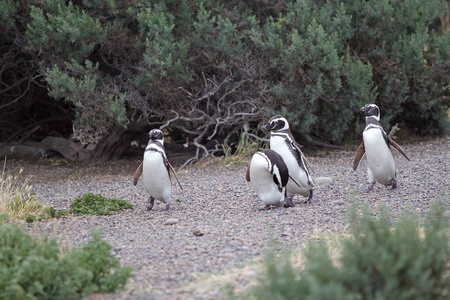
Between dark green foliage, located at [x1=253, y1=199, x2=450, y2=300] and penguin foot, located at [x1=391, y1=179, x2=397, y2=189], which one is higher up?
dark green foliage, located at [x1=253, y1=199, x2=450, y2=300]

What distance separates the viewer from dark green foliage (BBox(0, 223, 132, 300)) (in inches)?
137

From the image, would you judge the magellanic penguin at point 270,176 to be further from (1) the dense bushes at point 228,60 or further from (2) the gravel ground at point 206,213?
(1) the dense bushes at point 228,60

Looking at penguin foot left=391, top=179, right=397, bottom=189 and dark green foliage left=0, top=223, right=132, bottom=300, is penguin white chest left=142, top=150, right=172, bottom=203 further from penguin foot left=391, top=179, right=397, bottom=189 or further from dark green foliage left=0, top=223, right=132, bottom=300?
dark green foliage left=0, top=223, right=132, bottom=300

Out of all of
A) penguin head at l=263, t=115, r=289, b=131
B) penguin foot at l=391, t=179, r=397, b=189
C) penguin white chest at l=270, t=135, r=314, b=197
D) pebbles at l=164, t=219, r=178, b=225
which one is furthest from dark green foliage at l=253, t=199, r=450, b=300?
penguin foot at l=391, t=179, r=397, b=189

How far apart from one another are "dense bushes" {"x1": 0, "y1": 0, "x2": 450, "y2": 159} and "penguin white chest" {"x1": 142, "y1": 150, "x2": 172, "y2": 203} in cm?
274

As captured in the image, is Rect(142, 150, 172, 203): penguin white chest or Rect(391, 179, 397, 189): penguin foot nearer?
Rect(142, 150, 172, 203): penguin white chest

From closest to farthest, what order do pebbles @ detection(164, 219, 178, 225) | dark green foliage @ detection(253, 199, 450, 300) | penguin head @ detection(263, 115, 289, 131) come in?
dark green foliage @ detection(253, 199, 450, 300)
pebbles @ detection(164, 219, 178, 225)
penguin head @ detection(263, 115, 289, 131)

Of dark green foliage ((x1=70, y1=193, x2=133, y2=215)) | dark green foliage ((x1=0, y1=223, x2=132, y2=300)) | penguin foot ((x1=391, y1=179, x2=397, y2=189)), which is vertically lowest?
dark green foliage ((x1=70, y1=193, x2=133, y2=215))

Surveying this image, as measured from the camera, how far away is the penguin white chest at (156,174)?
21.4 ft

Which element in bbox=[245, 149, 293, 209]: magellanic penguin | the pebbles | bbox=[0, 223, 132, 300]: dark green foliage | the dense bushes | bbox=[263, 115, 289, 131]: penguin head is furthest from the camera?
the dense bushes

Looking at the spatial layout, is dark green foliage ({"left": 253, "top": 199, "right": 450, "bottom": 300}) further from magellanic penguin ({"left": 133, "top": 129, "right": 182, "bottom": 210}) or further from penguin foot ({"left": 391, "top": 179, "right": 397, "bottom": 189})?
penguin foot ({"left": 391, "top": 179, "right": 397, "bottom": 189})

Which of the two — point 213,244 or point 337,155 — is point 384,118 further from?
point 213,244

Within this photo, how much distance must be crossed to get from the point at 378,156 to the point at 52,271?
4.19 m

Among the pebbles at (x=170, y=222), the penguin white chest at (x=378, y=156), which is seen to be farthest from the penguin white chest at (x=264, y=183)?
the penguin white chest at (x=378, y=156)
